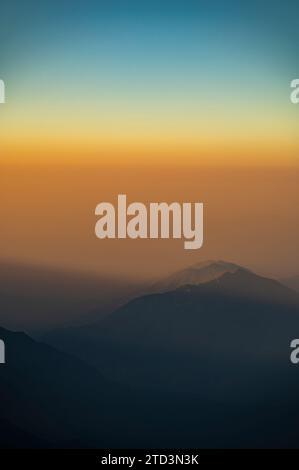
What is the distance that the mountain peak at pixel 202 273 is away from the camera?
9.30 ft

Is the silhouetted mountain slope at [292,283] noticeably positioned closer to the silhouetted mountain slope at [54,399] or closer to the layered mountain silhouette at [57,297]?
the layered mountain silhouette at [57,297]

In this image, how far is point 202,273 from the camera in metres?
2.84

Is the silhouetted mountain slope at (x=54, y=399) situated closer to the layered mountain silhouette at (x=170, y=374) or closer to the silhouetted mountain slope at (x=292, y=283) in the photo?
the layered mountain silhouette at (x=170, y=374)

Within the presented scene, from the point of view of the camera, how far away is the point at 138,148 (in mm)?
2850

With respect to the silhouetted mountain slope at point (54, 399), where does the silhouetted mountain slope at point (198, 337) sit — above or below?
above

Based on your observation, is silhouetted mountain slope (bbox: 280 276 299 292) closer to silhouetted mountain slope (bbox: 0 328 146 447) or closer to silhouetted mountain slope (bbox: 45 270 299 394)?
silhouetted mountain slope (bbox: 45 270 299 394)

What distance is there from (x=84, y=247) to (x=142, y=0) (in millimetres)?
717

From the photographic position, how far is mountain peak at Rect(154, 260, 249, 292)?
2.84m

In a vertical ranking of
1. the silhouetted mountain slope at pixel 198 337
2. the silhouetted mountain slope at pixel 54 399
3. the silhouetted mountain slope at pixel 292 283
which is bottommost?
the silhouetted mountain slope at pixel 54 399

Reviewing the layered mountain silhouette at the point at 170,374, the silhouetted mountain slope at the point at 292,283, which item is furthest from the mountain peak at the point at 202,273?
the silhouetted mountain slope at the point at 292,283

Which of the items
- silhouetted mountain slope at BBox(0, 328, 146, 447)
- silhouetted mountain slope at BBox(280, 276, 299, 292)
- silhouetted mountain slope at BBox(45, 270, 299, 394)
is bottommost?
silhouetted mountain slope at BBox(0, 328, 146, 447)

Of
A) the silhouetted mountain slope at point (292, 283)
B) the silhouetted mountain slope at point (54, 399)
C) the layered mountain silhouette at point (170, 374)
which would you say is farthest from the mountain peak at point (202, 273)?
the silhouetted mountain slope at point (54, 399)

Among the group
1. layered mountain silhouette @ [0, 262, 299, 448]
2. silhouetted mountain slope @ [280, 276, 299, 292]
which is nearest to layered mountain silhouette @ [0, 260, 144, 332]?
layered mountain silhouette @ [0, 262, 299, 448]

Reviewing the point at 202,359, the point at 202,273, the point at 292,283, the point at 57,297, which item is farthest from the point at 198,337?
the point at 57,297
